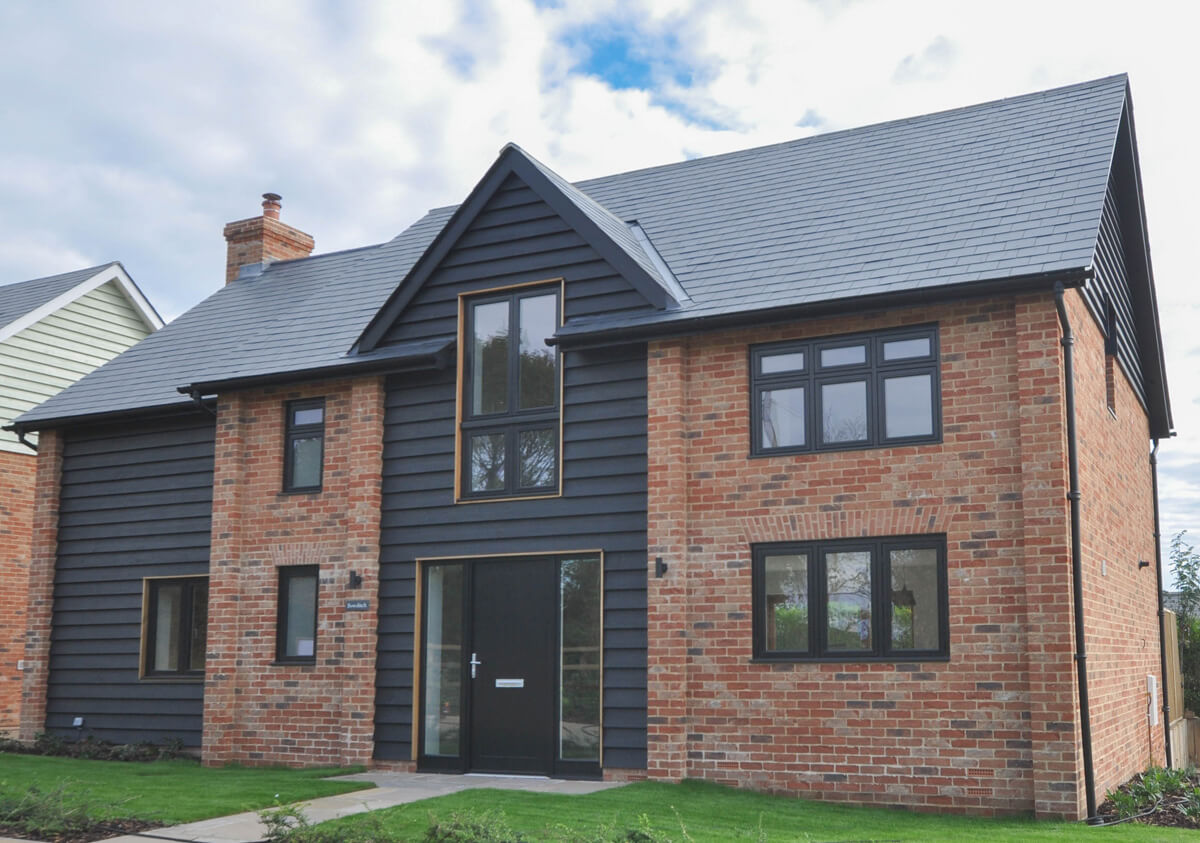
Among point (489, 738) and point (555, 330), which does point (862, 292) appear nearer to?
point (555, 330)

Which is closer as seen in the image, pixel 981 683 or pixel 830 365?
pixel 981 683

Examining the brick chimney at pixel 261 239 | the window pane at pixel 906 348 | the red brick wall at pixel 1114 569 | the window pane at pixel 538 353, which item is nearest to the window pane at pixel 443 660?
the window pane at pixel 538 353

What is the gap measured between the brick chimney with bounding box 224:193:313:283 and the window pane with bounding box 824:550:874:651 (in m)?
13.4

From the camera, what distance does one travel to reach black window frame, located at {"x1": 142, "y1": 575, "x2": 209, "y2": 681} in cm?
1672

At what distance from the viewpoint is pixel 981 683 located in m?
11.2

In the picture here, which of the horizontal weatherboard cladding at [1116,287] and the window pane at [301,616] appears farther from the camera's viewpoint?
the window pane at [301,616]

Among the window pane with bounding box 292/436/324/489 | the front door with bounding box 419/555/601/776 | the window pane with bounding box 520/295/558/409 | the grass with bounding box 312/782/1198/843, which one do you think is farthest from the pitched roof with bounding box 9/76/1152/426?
the grass with bounding box 312/782/1198/843

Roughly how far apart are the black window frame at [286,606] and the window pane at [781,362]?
6.37m

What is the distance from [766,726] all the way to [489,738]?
3.36m

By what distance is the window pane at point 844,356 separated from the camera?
12406mm

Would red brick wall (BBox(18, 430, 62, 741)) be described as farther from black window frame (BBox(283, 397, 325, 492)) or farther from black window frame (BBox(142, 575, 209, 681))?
black window frame (BBox(283, 397, 325, 492))

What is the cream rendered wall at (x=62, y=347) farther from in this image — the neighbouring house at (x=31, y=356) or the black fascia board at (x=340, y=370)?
the black fascia board at (x=340, y=370)

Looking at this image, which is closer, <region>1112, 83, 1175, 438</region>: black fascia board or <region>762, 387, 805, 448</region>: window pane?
<region>762, 387, 805, 448</region>: window pane

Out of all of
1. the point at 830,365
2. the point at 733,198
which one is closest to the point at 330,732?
the point at 830,365
